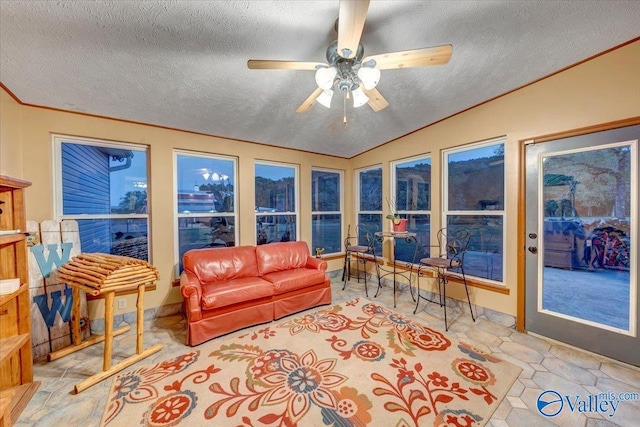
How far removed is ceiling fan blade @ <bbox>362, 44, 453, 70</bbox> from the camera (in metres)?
1.45

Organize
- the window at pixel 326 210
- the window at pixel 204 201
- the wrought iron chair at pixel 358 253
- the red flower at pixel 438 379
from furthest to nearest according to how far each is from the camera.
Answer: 1. the window at pixel 326 210
2. the wrought iron chair at pixel 358 253
3. the window at pixel 204 201
4. the red flower at pixel 438 379

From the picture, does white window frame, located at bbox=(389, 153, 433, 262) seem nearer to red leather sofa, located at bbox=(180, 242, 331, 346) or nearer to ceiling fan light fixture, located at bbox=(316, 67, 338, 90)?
red leather sofa, located at bbox=(180, 242, 331, 346)

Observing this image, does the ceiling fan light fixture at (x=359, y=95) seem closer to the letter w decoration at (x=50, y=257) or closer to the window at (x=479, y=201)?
the window at (x=479, y=201)

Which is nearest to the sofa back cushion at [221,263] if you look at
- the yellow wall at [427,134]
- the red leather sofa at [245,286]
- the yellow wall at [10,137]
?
the red leather sofa at [245,286]

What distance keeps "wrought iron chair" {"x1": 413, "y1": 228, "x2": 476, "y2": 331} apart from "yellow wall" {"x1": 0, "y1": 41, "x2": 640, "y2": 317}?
0.78 ft

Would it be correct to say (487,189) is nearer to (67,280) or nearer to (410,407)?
(410,407)

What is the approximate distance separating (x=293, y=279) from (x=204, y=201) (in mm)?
1740

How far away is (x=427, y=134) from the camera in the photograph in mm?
3492

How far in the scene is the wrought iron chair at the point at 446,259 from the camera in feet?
9.39

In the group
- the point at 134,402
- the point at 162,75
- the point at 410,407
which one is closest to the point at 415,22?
the point at 162,75

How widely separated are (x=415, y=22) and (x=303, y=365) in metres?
2.80

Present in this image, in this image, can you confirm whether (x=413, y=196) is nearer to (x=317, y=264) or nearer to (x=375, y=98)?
(x=317, y=264)

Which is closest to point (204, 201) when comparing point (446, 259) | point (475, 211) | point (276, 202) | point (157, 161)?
point (157, 161)

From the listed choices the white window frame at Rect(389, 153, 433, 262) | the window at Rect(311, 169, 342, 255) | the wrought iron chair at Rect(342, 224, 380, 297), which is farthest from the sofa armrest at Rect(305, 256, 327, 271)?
the white window frame at Rect(389, 153, 433, 262)
